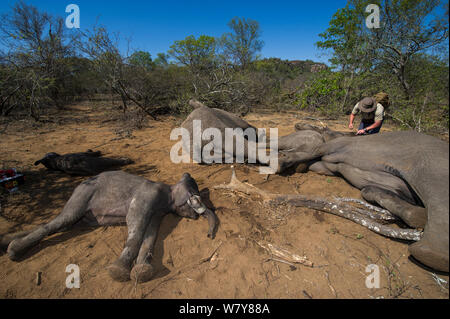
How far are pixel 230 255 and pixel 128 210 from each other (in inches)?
55.8

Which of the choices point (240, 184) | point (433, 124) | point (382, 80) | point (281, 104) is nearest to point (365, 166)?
point (240, 184)

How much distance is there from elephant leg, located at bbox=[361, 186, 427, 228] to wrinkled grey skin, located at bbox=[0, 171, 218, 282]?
2381 mm

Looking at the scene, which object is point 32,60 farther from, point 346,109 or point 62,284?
point 346,109

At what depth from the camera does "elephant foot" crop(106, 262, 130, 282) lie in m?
1.91

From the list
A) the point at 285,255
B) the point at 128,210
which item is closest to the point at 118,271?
the point at 128,210

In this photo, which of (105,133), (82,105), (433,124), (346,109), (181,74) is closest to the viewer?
(433,124)

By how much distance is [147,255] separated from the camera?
2.13 metres

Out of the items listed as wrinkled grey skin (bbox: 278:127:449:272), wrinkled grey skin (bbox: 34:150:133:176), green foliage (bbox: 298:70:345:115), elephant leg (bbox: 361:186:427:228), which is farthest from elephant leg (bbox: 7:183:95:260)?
green foliage (bbox: 298:70:345:115)

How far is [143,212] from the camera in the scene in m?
2.40

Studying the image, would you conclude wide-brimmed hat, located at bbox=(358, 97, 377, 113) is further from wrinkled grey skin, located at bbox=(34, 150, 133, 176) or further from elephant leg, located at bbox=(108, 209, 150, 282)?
wrinkled grey skin, located at bbox=(34, 150, 133, 176)

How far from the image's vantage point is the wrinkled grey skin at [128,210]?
86.7 inches

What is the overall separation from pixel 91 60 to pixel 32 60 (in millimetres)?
2791

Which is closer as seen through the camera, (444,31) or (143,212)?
(143,212)

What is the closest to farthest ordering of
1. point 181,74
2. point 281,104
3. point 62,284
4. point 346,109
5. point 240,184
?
point 62,284 < point 240,184 < point 346,109 < point 181,74 < point 281,104
